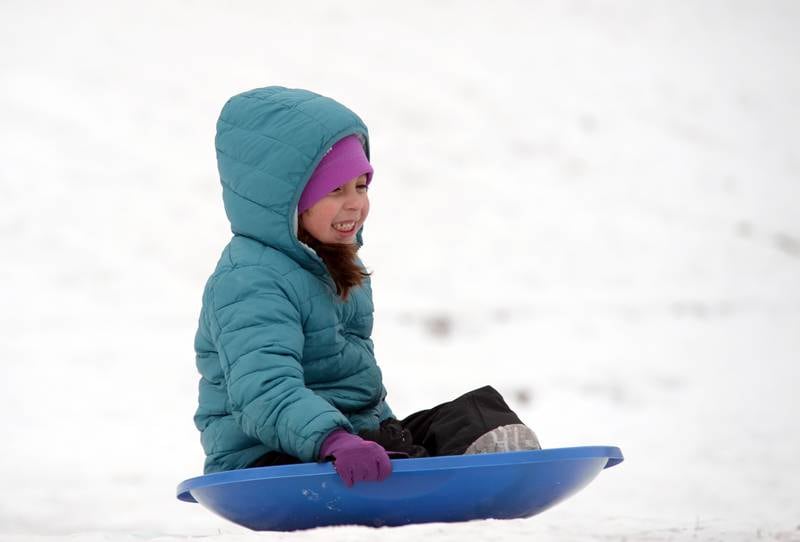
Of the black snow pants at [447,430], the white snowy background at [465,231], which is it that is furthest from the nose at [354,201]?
the white snowy background at [465,231]

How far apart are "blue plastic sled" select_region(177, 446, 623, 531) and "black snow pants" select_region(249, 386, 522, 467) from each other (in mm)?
139

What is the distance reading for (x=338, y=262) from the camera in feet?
8.50

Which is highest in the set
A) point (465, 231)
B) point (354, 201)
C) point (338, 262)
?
point (465, 231)

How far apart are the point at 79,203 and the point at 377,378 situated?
4940 mm

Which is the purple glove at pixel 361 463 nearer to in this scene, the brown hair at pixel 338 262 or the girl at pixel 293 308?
the girl at pixel 293 308

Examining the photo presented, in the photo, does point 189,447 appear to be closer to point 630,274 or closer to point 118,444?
point 118,444

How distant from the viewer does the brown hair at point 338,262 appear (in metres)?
2.57

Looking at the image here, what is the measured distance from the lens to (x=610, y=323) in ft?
22.4

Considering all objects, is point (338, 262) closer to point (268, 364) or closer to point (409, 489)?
point (268, 364)

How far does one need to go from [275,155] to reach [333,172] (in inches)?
5.5

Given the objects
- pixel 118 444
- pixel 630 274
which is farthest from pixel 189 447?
pixel 630 274

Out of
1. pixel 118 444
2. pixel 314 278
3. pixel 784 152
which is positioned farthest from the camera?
pixel 784 152

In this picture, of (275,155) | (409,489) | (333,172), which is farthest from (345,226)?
(409,489)

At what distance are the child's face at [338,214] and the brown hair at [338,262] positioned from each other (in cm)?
2
